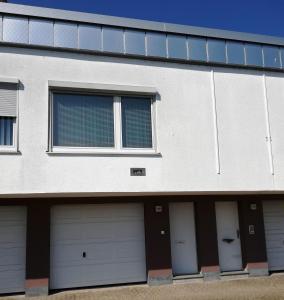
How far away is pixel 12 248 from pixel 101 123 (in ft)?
13.2

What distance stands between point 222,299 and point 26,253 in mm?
5038

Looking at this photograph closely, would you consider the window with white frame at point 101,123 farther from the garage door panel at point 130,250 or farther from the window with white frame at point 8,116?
the garage door panel at point 130,250

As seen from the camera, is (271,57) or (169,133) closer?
(169,133)

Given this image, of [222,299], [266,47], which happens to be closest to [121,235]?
[222,299]

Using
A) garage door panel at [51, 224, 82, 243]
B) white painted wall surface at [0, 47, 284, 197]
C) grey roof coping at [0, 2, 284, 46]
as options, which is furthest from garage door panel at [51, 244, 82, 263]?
grey roof coping at [0, 2, 284, 46]

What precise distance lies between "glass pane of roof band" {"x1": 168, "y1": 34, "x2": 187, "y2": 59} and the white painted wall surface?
36cm

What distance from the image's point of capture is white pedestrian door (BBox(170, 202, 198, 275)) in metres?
11.8

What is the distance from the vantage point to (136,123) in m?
10.4

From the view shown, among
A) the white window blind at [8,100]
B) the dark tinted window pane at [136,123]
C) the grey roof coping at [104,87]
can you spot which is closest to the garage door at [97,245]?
the dark tinted window pane at [136,123]

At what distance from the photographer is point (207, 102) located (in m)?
10.9

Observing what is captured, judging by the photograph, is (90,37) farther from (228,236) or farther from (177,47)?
(228,236)

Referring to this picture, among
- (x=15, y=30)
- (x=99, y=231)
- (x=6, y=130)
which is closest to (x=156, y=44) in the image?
(x=15, y=30)

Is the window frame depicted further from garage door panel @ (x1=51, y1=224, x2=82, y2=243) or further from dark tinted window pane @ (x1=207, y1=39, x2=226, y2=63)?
garage door panel @ (x1=51, y1=224, x2=82, y2=243)

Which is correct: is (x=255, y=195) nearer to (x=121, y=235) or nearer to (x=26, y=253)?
(x=121, y=235)
